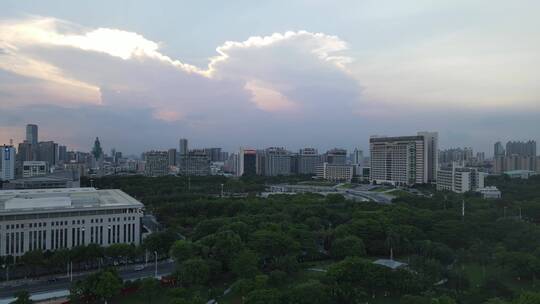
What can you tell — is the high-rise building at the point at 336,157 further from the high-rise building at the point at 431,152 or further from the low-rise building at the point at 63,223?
the low-rise building at the point at 63,223

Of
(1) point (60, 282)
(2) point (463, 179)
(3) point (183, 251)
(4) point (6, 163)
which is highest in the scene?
(4) point (6, 163)

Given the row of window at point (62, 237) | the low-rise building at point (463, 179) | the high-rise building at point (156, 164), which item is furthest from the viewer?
the high-rise building at point (156, 164)

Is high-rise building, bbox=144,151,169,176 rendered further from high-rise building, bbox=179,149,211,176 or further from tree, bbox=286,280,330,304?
tree, bbox=286,280,330,304

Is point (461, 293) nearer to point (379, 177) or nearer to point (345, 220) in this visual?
point (345, 220)

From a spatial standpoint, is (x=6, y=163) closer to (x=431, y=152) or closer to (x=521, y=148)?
(x=431, y=152)

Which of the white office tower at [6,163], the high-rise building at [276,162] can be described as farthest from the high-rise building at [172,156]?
the white office tower at [6,163]

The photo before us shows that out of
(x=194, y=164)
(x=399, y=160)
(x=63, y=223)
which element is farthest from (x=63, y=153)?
(x=63, y=223)
